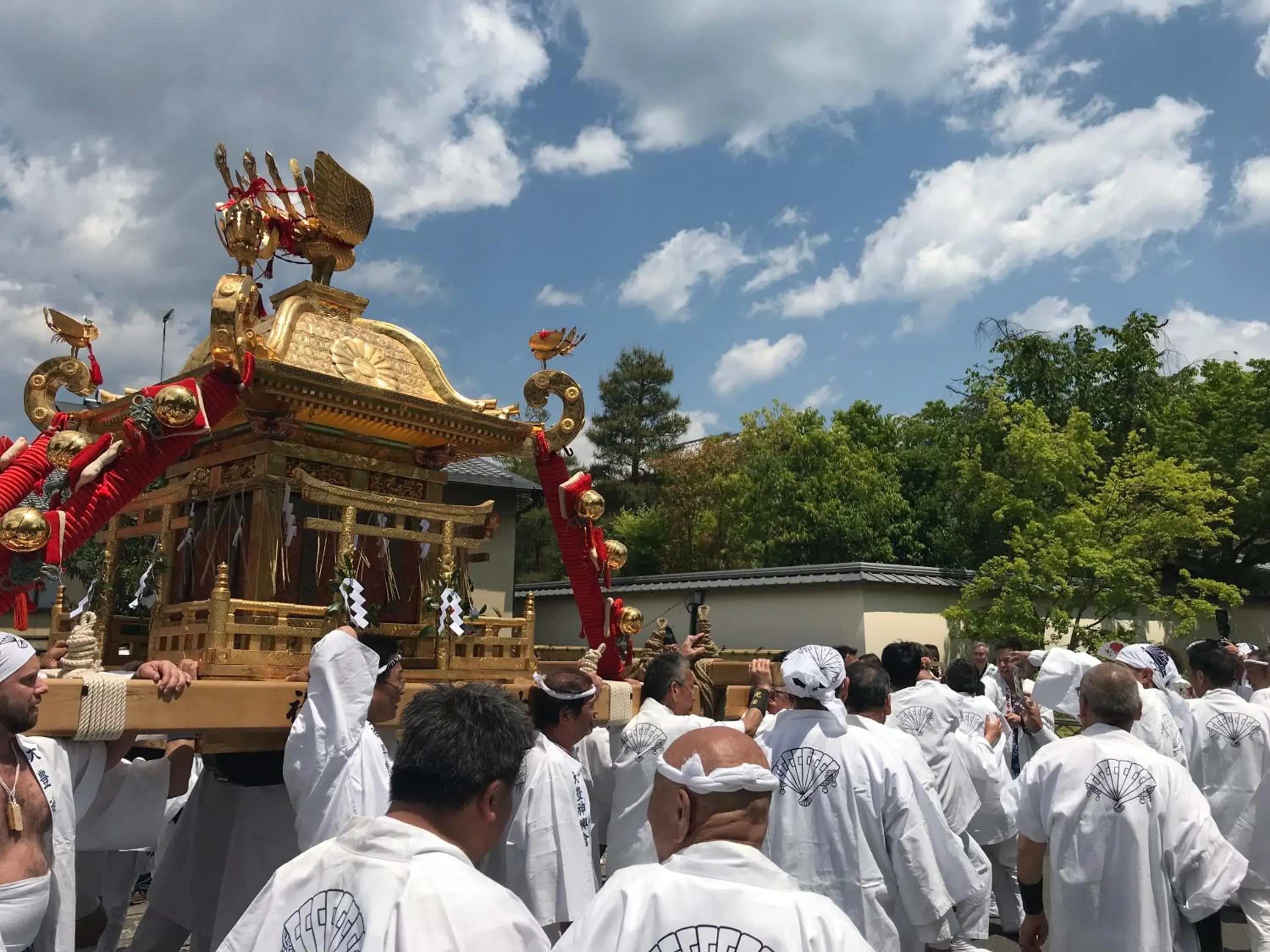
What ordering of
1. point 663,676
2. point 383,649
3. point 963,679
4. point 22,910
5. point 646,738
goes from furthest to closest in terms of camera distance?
1. point 963,679
2. point 663,676
3. point 646,738
4. point 383,649
5. point 22,910

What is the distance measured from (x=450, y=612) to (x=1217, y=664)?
471 centimetres

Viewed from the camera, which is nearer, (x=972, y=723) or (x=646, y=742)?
(x=646, y=742)

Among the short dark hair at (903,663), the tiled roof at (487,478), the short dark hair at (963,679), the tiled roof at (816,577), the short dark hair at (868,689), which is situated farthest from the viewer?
the tiled roof at (487,478)

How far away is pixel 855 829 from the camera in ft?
11.3

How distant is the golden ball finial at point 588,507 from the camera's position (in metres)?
6.21

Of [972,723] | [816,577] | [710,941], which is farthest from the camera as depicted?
[816,577]

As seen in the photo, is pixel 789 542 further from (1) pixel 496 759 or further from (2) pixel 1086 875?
(1) pixel 496 759

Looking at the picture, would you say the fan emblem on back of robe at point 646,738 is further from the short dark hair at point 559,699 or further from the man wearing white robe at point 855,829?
the man wearing white robe at point 855,829

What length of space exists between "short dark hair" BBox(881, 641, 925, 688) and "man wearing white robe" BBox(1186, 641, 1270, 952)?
1909 millimetres

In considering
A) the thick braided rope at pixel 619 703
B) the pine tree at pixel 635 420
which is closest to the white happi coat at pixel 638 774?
the thick braided rope at pixel 619 703

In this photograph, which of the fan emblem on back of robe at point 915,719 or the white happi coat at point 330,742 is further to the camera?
the fan emblem on back of robe at point 915,719

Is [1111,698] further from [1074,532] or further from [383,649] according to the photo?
[1074,532]

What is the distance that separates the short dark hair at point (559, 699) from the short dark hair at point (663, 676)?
78cm

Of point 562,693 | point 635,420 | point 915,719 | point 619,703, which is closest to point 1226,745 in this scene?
point 915,719
